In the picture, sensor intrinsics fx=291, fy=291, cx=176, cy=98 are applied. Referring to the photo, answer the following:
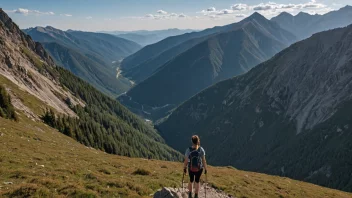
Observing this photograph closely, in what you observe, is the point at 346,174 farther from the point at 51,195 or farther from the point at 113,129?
the point at 51,195

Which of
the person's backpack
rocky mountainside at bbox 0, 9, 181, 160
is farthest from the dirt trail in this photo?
rocky mountainside at bbox 0, 9, 181, 160

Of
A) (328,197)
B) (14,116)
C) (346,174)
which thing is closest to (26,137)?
(14,116)

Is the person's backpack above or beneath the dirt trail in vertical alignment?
above

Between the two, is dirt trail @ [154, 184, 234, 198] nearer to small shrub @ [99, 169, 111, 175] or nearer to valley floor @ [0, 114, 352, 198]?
valley floor @ [0, 114, 352, 198]

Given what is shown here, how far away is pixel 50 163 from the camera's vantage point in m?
33.4

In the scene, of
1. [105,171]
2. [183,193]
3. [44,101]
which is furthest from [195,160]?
[44,101]

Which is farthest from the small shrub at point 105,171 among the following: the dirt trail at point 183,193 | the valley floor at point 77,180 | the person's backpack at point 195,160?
the person's backpack at point 195,160

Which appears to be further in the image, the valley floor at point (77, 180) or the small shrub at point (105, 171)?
the small shrub at point (105, 171)

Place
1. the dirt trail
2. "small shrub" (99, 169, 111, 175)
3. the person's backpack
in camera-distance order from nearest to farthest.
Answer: the dirt trail < the person's backpack < "small shrub" (99, 169, 111, 175)

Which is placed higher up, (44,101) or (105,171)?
(44,101)

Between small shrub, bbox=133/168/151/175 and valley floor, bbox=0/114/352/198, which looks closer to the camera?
valley floor, bbox=0/114/352/198

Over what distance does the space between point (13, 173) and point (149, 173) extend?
14839 millimetres

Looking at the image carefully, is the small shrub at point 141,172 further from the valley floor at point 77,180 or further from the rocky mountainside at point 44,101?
the rocky mountainside at point 44,101

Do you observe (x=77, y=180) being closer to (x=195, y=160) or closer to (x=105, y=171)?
(x=105, y=171)
